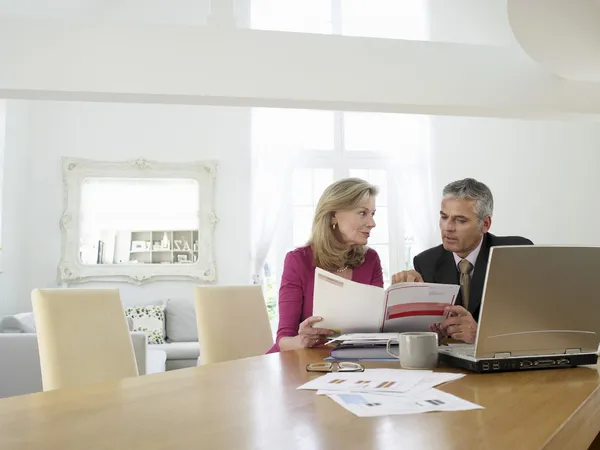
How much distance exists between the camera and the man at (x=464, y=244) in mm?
2275

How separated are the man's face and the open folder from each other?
0.69 meters

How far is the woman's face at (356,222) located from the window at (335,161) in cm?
421

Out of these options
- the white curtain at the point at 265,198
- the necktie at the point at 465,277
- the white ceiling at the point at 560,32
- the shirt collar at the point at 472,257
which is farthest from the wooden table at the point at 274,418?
the white curtain at the point at 265,198

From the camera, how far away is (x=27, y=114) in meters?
6.46

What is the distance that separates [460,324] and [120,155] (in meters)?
5.57

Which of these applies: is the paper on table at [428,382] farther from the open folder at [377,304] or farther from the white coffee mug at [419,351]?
the open folder at [377,304]

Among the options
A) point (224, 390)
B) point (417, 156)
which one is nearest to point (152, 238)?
point (417, 156)

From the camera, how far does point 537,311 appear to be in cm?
133

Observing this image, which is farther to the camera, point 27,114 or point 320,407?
point 27,114

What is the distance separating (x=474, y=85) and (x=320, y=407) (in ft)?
12.3

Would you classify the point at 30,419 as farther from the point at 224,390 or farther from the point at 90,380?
the point at 90,380

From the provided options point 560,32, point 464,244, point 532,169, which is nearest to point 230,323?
point 464,244

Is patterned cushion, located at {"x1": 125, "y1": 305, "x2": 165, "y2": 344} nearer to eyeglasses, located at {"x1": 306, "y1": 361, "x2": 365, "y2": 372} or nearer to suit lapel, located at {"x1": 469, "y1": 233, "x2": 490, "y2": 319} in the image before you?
suit lapel, located at {"x1": 469, "y1": 233, "x2": 490, "y2": 319}

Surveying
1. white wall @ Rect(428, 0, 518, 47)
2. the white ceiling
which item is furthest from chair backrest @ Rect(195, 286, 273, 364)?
white wall @ Rect(428, 0, 518, 47)
